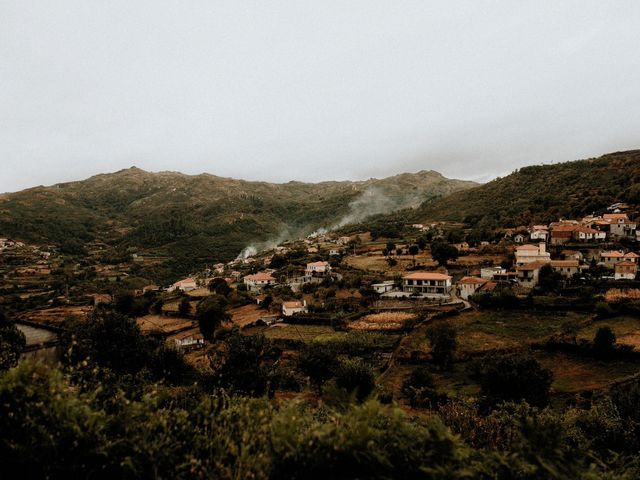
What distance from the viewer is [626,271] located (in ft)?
167

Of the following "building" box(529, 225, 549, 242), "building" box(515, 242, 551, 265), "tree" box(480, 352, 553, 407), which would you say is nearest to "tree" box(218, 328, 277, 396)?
"tree" box(480, 352, 553, 407)

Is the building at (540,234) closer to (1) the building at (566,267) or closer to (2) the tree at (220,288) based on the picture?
(1) the building at (566,267)

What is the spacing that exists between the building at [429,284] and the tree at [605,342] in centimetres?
2498

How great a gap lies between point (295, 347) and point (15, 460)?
35.1 metres

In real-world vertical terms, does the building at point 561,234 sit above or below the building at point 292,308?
above

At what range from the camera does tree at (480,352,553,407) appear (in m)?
25.2

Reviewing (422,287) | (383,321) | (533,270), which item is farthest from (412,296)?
(533,270)

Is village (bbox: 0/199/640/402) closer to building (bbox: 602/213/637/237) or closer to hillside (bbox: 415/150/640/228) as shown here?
building (bbox: 602/213/637/237)

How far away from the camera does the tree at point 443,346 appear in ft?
115

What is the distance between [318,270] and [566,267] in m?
43.0

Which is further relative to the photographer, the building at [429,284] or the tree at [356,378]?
the building at [429,284]

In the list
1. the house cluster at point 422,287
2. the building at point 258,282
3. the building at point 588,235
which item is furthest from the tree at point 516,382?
the building at point 588,235

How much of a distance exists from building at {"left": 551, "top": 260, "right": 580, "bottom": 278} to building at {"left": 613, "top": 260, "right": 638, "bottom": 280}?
15.9 feet

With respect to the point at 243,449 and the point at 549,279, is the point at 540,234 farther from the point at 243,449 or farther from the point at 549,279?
the point at 243,449
